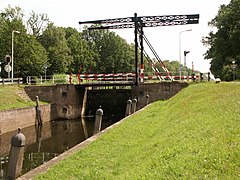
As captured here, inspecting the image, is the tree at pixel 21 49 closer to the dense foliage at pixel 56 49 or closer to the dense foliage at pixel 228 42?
the dense foliage at pixel 56 49

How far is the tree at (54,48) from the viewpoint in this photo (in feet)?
149

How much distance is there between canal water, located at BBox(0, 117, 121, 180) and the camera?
453 inches

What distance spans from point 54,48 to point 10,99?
982 inches

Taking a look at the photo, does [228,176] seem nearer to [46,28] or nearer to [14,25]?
[14,25]

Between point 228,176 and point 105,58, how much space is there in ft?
199

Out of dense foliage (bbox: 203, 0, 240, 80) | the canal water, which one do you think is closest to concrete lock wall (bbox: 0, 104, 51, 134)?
the canal water

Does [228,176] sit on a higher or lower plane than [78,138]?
higher

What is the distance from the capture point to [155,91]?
936 inches

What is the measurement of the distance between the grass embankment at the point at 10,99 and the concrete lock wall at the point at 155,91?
27.7 feet

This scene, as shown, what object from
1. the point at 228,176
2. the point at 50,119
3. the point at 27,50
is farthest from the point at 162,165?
the point at 27,50

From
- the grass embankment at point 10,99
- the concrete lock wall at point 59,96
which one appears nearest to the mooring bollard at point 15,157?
the grass embankment at point 10,99

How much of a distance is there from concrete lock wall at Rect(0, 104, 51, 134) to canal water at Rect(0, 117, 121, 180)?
0.40 meters

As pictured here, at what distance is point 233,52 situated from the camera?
99.0 feet

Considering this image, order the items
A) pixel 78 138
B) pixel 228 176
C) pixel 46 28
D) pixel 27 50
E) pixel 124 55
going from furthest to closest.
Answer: pixel 124 55 → pixel 46 28 → pixel 27 50 → pixel 78 138 → pixel 228 176
